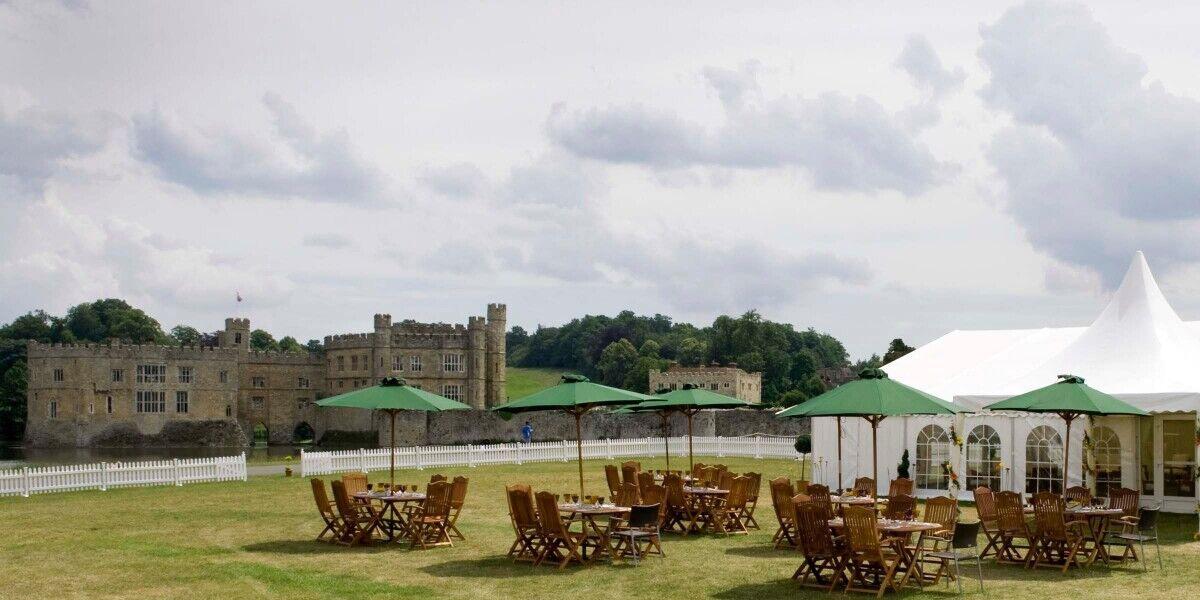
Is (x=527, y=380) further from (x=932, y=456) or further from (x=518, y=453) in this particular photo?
(x=932, y=456)

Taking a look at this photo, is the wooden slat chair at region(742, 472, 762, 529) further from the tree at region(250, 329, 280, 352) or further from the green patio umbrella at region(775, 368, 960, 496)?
the tree at region(250, 329, 280, 352)

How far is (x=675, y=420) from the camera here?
50.0m

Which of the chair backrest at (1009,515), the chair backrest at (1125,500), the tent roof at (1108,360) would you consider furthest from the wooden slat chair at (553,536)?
the tent roof at (1108,360)

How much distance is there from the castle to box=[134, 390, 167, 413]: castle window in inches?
Result: 2.4

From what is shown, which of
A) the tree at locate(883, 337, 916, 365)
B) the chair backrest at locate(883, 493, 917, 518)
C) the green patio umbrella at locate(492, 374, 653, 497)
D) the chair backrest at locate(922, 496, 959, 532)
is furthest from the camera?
the tree at locate(883, 337, 916, 365)

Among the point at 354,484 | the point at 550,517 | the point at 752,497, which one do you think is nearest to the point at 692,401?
the point at 752,497

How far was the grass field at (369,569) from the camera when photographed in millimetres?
12359

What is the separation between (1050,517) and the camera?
1397 centimetres

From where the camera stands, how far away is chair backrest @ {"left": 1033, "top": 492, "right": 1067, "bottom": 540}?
45.4 ft

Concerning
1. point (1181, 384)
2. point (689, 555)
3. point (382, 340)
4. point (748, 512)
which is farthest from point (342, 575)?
point (382, 340)

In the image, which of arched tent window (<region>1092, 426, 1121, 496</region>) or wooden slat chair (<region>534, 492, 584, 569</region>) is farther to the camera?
arched tent window (<region>1092, 426, 1121, 496</region>)

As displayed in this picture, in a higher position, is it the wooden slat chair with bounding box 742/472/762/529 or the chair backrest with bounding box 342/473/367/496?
the chair backrest with bounding box 342/473/367/496

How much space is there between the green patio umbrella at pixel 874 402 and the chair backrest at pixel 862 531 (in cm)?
348

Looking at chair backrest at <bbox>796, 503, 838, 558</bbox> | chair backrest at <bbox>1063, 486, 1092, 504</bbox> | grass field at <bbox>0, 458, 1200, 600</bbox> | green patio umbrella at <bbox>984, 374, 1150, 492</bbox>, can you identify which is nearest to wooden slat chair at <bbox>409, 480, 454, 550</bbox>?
grass field at <bbox>0, 458, 1200, 600</bbox>
